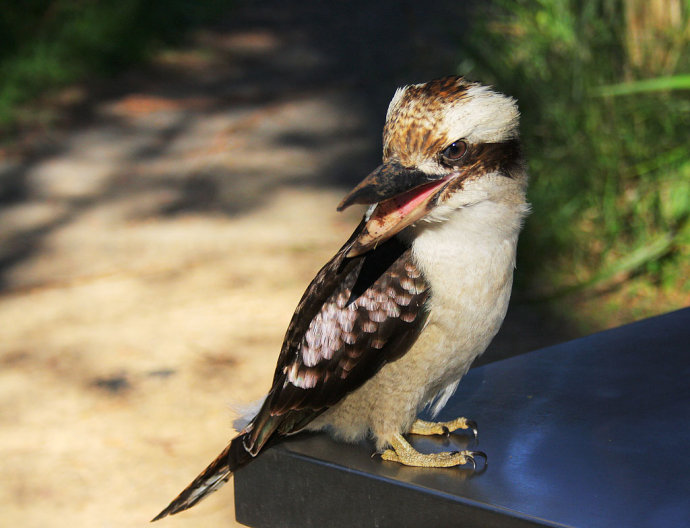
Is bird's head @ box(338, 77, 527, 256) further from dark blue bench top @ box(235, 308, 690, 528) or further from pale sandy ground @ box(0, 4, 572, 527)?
pale sandy ground @ box(0, 4, 572, 527)

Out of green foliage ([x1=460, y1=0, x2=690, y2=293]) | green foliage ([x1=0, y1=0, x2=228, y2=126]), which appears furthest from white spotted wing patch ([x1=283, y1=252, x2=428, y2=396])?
green foliage ([x1=0, y1=0, x2=228, y2=126])

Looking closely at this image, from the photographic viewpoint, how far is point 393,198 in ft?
5.32

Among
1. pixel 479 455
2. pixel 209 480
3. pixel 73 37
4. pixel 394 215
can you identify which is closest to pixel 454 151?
pixel 394 215

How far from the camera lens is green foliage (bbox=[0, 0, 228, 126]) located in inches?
303

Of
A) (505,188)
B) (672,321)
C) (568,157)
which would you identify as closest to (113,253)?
(568,157)

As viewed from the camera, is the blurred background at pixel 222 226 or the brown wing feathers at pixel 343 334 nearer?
the brown wing feathers at pixel 343 334

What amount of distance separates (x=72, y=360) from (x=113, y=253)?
3.65 feet

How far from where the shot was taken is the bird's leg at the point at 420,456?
5.81 ft

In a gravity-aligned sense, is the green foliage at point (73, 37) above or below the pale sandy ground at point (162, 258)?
above

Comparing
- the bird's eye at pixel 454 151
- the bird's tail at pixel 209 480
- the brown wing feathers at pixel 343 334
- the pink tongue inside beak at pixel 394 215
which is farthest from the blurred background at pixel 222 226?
the bird's eye at pixel 454 151

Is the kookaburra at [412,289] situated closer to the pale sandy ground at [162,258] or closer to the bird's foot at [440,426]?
the bird's foot at [440,426]

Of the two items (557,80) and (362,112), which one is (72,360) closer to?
(557,80)

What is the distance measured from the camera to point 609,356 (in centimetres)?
226

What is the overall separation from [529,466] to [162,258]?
3725 mm
